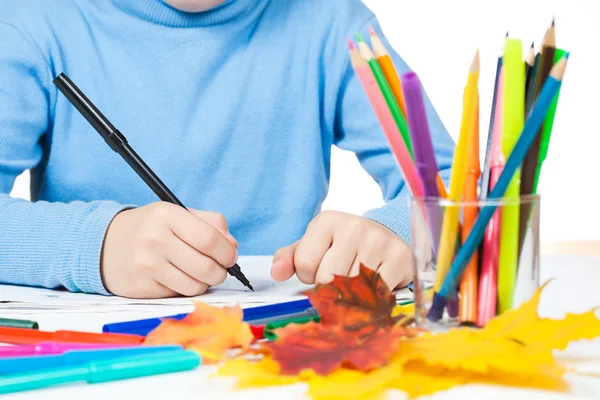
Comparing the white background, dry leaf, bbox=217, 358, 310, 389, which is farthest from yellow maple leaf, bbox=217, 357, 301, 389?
the white background

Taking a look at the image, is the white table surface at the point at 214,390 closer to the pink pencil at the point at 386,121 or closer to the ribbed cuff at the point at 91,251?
the pink pencil at the point at 386,121

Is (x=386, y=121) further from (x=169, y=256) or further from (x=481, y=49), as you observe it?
(x=481, y=49)

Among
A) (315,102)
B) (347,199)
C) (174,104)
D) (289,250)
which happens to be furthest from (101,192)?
(347,199)

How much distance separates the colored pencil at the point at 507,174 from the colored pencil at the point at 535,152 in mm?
11

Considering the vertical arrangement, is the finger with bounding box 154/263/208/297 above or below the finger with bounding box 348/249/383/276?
below

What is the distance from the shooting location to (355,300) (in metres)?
0.36

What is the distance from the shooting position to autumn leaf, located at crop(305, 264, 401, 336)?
1.15ft

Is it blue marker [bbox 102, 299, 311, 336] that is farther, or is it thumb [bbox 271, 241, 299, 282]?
thumb [bbox 271, 241, 299, 282]

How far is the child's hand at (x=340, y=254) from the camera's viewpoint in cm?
52

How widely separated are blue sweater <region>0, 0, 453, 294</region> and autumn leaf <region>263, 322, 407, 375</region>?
474 mm

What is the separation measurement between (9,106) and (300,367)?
0.57 metres

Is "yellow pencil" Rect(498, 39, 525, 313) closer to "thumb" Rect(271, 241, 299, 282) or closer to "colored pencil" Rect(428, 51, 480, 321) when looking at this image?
"colored pencil" Rect(428, 51, 480, 321)

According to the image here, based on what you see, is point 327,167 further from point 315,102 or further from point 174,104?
point 174,104

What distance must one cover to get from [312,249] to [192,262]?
0.27ft
